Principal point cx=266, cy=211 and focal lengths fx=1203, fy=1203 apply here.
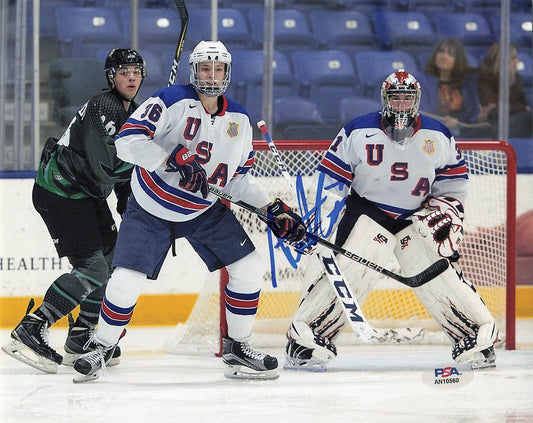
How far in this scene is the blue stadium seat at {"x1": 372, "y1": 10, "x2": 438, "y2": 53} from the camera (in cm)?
569

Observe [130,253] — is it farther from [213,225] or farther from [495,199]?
[495,199]

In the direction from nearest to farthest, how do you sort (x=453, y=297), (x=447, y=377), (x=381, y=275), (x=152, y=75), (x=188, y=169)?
(x=188, y=169)
(x=447, y=377)
(x=453, y=297)
(x=381, y=275)
(x=152, y=75)

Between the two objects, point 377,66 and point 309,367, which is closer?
point 309,367

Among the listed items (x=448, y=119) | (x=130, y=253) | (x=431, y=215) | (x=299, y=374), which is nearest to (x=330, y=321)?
(x=299, y=374)

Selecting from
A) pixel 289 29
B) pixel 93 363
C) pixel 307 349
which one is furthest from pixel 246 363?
pixel 289 29

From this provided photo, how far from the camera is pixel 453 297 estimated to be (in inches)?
157

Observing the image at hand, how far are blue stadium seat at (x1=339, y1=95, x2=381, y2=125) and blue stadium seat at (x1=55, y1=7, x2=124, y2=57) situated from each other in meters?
1.07

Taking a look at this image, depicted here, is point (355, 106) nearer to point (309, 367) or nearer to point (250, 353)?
point (309, 367)

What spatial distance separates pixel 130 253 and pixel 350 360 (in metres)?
1.02

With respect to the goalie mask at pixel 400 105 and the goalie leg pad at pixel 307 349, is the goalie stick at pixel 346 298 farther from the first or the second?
the goalie mask at pixel 400 105

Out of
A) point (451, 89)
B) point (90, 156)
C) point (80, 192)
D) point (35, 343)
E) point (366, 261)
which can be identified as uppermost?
point (451, 89)

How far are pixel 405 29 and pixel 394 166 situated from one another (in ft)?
6.43

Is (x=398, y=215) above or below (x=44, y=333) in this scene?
above
